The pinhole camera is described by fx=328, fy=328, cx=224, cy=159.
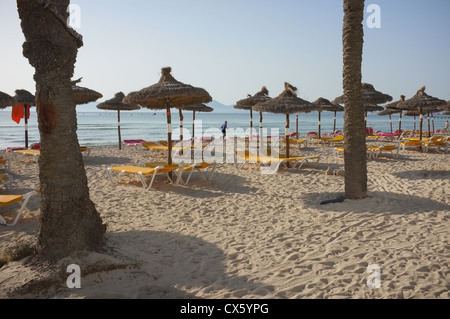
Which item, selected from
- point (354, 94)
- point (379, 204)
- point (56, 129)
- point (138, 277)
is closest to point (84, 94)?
point (56, 129)

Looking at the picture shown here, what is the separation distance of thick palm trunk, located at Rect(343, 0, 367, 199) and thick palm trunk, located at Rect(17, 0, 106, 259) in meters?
4.20

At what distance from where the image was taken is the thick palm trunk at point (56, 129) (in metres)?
3.04

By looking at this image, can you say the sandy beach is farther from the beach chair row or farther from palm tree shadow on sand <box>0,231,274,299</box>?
the beach chair row

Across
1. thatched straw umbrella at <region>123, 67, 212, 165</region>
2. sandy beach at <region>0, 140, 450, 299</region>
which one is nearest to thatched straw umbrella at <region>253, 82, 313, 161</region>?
thatched straw umbrella at <region>123, 67, 212, 165</region>

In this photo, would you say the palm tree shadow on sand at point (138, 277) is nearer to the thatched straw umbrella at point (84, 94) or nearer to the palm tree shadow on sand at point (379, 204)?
the palm tree shadow on sand at point (379, 204)

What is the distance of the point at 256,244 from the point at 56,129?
2540mm

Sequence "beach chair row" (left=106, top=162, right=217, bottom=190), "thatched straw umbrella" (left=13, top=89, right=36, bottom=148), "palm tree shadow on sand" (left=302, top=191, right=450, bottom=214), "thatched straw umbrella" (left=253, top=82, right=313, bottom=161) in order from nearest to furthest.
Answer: "palm tree shadow on sand" (left=302, top=191, right=450, bottom=214)
"beach chair row" (left=106, top=162, right=217, bottom=190)
"thatched straw umbrella" (left=253, top=82, right=313, bottom=161)
"thatched straw umbrella" (left=13, top=89, right=36, bottom=148)

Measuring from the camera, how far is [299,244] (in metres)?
3.94

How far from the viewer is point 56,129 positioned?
3.12 metres

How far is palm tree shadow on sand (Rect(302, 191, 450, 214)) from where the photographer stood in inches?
207

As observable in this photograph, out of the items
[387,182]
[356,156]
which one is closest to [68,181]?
[356,156]

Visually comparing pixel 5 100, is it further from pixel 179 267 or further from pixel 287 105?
pixel 287 105

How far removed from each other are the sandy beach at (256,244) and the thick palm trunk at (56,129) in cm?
31

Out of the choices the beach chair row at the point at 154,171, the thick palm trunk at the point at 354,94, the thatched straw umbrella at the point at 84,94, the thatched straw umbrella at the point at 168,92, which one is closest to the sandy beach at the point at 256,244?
the beach chair row at the point at 154,171
